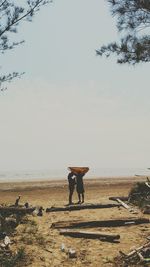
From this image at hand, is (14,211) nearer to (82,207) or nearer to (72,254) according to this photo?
(82,207)

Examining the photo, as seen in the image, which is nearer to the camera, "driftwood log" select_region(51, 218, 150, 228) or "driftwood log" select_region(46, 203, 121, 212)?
"driftwood log" select_region(51, 218, 150, 228)

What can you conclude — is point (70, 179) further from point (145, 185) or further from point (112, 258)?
point (112, 258)

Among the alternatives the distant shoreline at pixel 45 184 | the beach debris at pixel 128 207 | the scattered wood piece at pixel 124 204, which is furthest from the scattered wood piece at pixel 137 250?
the distant shoreline at pixel 45 184

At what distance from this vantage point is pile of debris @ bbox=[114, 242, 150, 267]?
11.6 metres

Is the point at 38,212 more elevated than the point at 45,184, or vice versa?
the point at 45,184

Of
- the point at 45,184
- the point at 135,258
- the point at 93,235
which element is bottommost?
the point at 135,258

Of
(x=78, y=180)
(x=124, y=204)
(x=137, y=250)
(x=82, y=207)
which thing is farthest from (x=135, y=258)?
(x=78, y=180)

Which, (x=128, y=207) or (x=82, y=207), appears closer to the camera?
(x=128, y=207)

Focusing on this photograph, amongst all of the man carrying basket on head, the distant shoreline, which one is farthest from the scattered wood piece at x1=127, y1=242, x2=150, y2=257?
the distant shoreline

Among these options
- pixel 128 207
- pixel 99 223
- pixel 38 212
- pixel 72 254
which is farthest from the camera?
pixel 128 207

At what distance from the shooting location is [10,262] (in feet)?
38.2

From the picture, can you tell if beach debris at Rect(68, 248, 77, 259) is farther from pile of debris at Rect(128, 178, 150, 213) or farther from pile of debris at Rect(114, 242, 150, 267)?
pile of debris at Rect(128, 178, 150, 213)

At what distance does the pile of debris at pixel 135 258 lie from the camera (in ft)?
38.1

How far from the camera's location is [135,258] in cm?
1194
